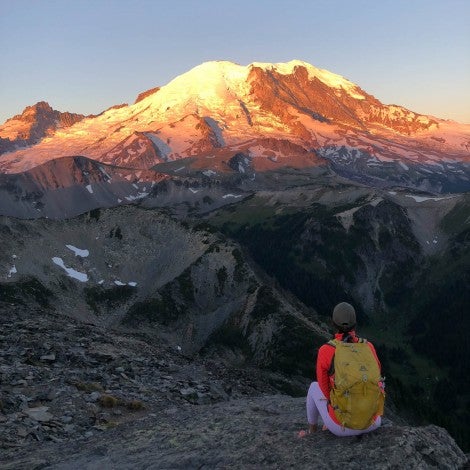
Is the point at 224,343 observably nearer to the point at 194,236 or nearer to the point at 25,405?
the point at 194,236

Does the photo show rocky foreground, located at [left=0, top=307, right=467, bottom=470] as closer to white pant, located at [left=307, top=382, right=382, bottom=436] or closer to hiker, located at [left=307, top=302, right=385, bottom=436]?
white pant, located at [left=307, top=382, right=382, bottom=436]

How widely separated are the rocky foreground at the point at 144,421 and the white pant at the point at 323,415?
26 centimetres

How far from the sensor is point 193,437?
17562mm

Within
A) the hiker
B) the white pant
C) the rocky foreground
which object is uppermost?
the hiker

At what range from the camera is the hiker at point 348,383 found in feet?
42.2

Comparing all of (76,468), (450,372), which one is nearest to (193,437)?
(76,468)

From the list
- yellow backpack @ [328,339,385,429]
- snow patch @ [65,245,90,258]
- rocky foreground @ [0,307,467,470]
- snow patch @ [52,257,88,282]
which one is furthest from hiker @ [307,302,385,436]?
snow patch @ [65,245,90,258]

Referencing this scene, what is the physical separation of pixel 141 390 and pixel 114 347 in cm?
1028

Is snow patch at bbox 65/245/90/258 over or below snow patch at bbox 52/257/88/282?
over

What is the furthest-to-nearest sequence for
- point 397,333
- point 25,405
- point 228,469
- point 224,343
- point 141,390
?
point 397,333 < point 224,343 < point 141,390 < point 25,405 < point 228,469

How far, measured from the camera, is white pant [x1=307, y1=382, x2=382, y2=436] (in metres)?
13.5

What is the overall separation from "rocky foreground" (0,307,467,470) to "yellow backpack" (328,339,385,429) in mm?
780

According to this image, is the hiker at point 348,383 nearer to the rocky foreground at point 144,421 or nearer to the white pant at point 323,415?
the white pant at point 323,415

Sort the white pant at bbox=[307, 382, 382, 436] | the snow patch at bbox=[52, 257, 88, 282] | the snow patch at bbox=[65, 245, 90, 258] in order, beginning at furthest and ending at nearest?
1. the snow patch at bbox=[65, 245, 90, 258]
2. the snow patch at bbox=[52, 257, 88, 282]
3. the white pant at bbox=[307, 382, 382, 436]
